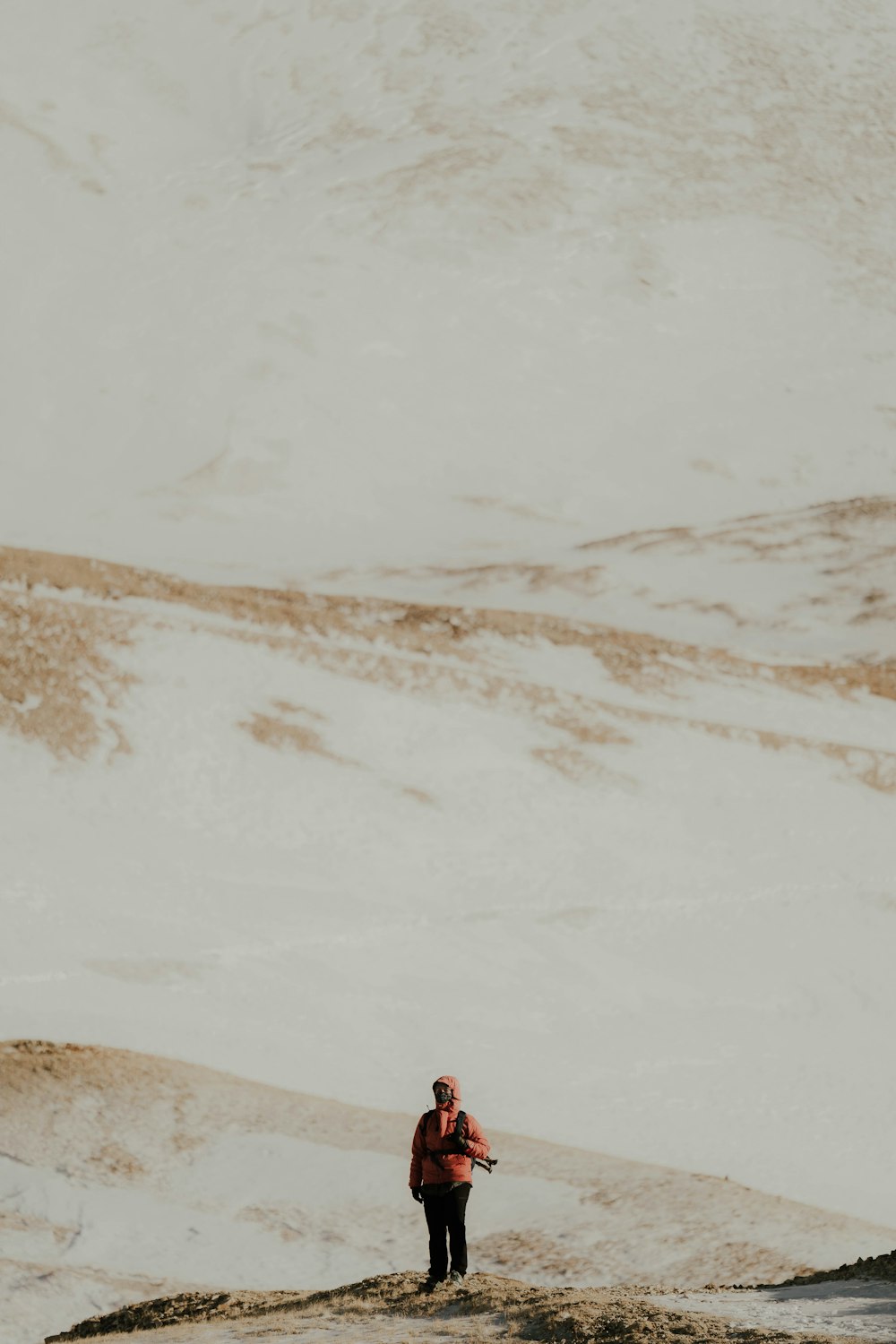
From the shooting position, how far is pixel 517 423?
757 inches

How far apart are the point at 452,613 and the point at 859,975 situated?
18.6ft

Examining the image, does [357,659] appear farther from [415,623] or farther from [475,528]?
[475,528]

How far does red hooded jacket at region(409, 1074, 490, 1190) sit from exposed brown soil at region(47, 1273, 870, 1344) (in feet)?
2.28

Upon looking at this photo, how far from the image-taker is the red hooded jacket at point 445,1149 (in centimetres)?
748

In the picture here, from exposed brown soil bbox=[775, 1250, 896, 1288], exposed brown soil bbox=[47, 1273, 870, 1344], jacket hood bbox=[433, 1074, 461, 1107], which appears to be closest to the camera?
exposed brown soil bbox=[47, 1273, 870, 1344]

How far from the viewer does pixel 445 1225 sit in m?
7.75

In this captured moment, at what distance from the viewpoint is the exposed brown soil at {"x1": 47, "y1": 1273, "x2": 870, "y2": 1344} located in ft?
22.9

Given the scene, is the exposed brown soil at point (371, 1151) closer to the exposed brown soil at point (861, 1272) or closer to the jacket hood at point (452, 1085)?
the exposed brown soil at point (861, 1272)

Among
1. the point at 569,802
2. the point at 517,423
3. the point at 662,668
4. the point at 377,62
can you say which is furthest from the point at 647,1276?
the point at 377,62

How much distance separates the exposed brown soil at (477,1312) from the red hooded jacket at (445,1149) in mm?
694

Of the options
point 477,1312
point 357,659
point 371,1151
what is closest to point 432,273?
point 357,659

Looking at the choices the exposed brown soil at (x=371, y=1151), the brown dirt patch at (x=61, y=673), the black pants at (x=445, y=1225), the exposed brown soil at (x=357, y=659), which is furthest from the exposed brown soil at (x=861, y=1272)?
the brown dirt patch at (x=61, y=673)

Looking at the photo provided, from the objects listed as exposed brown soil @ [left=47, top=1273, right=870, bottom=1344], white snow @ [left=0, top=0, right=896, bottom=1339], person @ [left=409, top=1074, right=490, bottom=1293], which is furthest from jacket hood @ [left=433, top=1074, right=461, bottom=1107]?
white snow @ [left=0, top=0, right=896, bottom=1339]

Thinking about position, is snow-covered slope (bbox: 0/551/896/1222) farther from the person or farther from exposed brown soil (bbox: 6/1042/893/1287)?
the person
